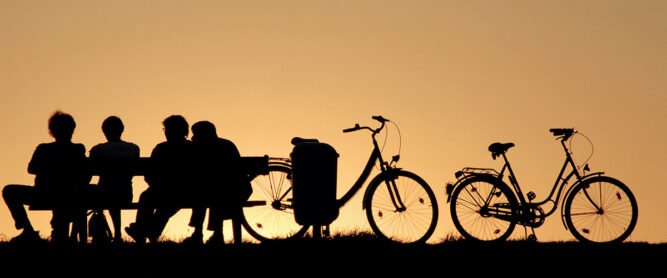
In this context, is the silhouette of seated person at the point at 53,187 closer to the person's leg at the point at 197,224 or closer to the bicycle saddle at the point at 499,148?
the person's leg at the point at 197,224

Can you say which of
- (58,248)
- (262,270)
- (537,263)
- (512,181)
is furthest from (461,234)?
(58,248)

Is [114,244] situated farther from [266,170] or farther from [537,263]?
[537,263]

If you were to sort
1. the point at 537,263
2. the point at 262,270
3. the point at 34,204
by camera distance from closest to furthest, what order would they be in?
the point at 262,270
the point at 537,263
the point at 34,204

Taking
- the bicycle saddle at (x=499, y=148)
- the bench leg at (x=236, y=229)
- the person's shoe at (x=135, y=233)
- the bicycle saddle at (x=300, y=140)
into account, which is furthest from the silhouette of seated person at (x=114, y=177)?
the bicycle saddle at (x=499, y=148)

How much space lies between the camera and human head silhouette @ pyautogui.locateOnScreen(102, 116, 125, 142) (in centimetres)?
1111

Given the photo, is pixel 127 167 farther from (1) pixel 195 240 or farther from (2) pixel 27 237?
(2) pixel 27 237

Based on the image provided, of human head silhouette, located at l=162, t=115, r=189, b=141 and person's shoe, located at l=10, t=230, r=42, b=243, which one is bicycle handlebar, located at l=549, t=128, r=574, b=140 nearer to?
human head silhouette, located at l=162, t=115, r=189, b=141

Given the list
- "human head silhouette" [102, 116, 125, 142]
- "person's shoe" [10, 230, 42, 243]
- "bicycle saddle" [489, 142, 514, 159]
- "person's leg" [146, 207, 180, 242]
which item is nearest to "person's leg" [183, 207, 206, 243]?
"person's leg" [146, 207, 180, 242]

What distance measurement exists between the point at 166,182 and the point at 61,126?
152 cm

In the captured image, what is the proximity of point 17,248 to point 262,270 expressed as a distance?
327cm

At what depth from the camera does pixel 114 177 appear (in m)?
10.8

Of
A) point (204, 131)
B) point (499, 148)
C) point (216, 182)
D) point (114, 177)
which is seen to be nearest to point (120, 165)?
point (114, 177)

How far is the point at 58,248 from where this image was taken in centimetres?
1041

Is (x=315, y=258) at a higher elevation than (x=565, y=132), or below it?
below
